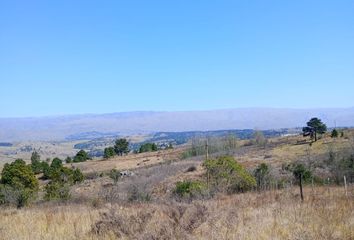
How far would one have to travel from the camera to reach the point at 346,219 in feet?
26.4

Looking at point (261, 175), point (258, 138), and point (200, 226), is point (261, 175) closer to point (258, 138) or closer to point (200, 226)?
point (200, 226)

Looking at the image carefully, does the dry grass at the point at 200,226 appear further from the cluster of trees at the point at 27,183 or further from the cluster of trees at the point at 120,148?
the cluster of trees at the point at 120,148

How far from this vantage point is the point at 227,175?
25281 millimetres

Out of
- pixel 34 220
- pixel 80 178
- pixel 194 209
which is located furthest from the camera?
pixel 80 178

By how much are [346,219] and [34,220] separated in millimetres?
6643

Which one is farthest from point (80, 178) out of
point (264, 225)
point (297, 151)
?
point (264, 225)

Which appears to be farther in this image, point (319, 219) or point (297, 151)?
point (297, 151)

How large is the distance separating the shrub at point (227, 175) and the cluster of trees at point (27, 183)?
27.6ft

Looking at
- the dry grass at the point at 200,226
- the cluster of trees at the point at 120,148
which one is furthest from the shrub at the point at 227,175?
the cluster of trees at the point at 120,148

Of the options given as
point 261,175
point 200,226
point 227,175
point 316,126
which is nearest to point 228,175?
point 227,175

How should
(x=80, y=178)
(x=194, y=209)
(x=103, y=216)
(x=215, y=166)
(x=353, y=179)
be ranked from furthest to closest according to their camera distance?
(x=80, y=178) < (x=353, y=179) < (x=215, y=166) < (x=103, y=216) < (x=194, y=209)

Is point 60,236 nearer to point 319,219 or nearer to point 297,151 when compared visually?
point 319,219

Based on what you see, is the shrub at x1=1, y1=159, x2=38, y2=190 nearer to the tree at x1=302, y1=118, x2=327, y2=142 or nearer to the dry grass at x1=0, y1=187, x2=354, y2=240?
the dry grass at x1=0, y1=187, x2=354, y2=240

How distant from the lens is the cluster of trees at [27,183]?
21.0 m
